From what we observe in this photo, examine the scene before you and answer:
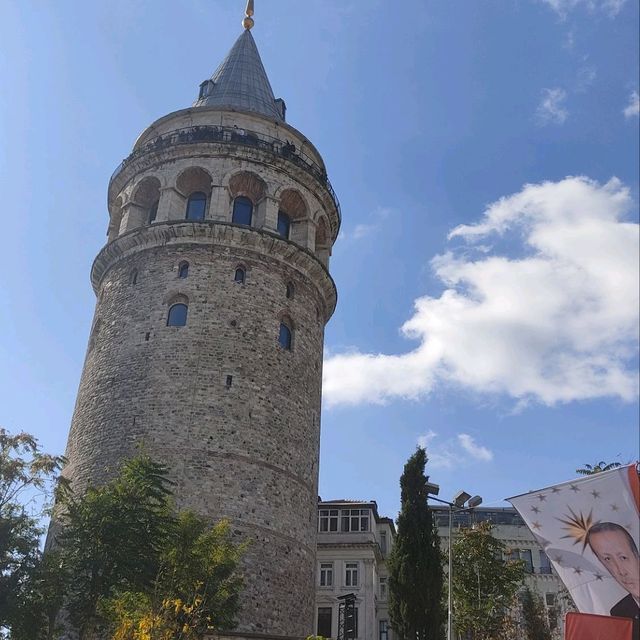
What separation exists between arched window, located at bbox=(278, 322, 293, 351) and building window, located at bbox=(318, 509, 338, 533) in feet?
60.7

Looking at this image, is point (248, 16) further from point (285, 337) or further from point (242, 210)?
point (285, 337)

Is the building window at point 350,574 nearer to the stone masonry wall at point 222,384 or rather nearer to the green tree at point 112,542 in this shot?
the stone masonry wall at point 222,384

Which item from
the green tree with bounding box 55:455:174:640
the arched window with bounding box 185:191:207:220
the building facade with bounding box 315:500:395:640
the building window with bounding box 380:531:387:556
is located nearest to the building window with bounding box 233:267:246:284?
the arched window with bounding box 185:191:207:220

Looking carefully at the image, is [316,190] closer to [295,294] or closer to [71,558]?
[295,294]

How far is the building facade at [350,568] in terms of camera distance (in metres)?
40.0

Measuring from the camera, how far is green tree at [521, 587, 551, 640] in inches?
1304

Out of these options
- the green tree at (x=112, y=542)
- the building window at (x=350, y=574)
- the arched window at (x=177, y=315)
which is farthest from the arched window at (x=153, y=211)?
the building window at (x=350, y=574)

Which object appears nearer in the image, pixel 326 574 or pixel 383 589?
pixel 326 574

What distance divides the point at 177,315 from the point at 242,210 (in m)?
4.98

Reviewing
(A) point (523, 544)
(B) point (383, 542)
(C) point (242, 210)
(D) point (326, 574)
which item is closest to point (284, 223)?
(C) point (242, 210)

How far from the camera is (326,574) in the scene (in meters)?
41.2

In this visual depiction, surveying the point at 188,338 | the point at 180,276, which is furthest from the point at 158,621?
the point at 180,276

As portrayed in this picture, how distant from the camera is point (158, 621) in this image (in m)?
16.0

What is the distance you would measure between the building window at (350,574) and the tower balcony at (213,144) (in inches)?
805
